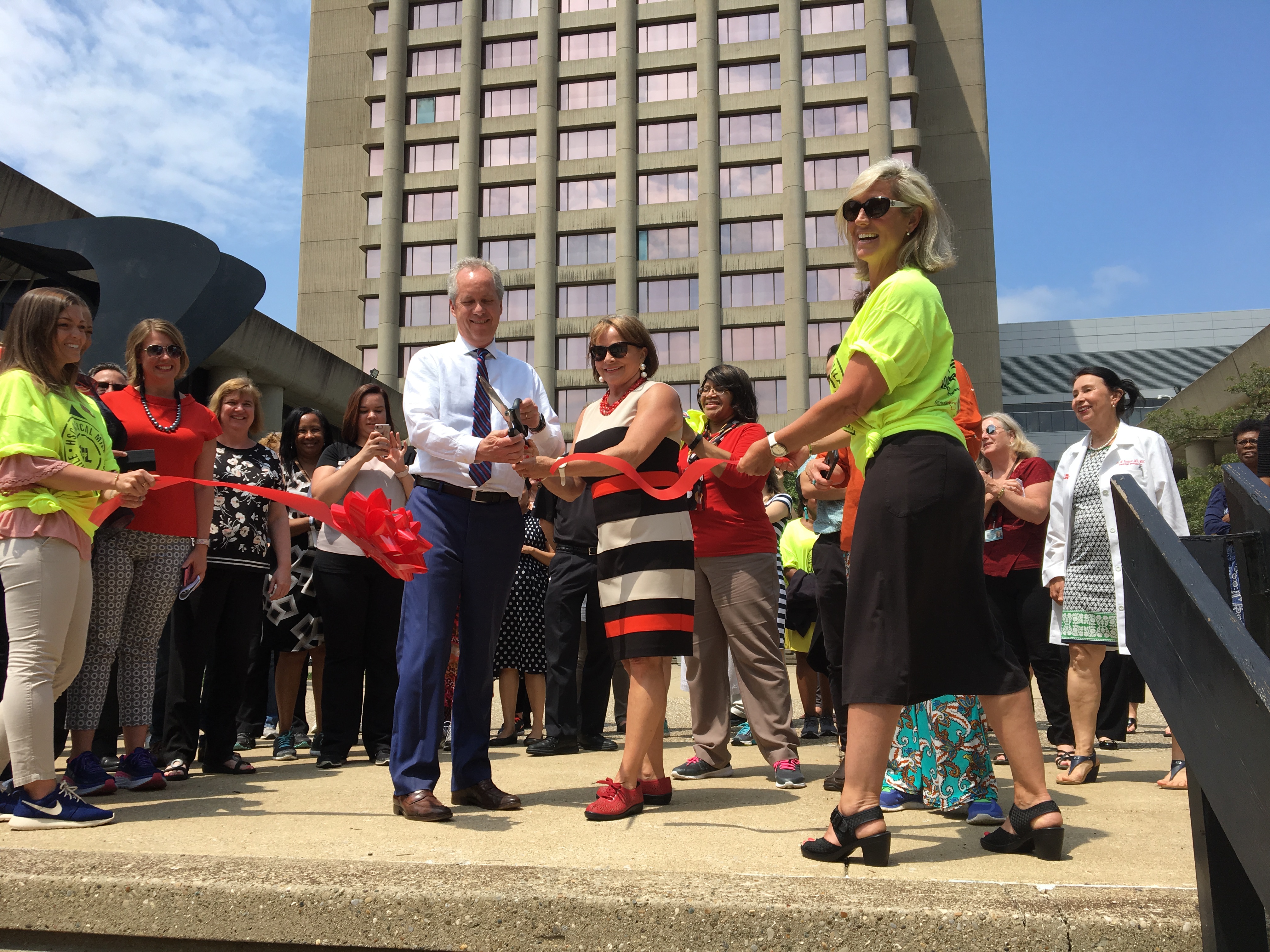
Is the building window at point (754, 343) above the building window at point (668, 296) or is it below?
below

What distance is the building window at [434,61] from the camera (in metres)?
55.4

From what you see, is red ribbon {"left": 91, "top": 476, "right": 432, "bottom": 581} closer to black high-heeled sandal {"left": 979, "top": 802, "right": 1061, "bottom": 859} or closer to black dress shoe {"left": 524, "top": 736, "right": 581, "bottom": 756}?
black high-heeled sandal {"left": 979, "top": 802, "right": 1061, "bottom": 859}

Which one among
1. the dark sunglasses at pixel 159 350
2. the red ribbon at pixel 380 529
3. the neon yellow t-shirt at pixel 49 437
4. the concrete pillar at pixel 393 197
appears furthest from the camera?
the concrete pillar at pixel 393 197

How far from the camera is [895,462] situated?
3098mm

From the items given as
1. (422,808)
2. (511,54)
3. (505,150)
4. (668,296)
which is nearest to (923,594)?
(422,808)

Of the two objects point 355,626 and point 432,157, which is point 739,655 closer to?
point 355,626

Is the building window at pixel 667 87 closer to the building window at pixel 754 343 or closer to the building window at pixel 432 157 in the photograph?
the building window at pixel 432 157

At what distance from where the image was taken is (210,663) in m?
5.13

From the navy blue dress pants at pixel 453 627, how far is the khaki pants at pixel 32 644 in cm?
125

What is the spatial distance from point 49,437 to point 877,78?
173 ft

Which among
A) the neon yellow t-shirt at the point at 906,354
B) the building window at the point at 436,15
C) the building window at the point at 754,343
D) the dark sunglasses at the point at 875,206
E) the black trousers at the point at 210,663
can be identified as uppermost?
the building window at the point at 436,15

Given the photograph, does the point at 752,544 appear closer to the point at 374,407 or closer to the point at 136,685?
the point at 374,407

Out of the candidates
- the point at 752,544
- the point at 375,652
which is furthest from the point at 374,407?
the point at 752,544

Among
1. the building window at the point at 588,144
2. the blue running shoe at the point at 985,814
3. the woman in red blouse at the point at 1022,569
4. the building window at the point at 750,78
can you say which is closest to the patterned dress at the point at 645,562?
the blue running shoe at the point at 985,814
